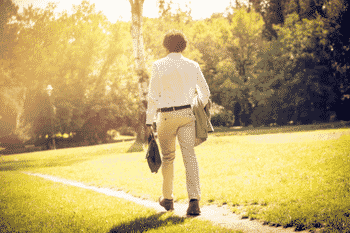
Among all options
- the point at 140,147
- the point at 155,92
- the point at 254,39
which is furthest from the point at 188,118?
the point at 254,39


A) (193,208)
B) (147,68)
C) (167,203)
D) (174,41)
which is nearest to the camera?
(193,208)

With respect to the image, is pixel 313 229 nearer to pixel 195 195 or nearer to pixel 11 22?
pixel 195 195

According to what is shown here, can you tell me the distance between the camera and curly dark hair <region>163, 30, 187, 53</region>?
4.89 m

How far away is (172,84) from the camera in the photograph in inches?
185

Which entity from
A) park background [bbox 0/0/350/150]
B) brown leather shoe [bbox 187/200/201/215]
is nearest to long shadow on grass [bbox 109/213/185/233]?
brown leather shoe [bbox 187/200/201/215]

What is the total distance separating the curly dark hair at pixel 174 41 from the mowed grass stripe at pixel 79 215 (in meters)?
2.40

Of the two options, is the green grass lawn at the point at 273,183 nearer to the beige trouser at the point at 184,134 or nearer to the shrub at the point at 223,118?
the beige trouser at the point at 184,134

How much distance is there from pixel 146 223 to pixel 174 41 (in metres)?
2.56

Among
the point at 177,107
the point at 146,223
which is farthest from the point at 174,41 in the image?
the point at 146,223

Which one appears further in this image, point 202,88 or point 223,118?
point 223,118

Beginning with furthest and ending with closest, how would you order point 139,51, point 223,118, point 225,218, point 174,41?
point 223,118
point 139,51
point 174,41
point 225,218

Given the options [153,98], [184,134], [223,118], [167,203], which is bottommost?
[223,118]

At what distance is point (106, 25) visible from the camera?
36625 millimetres

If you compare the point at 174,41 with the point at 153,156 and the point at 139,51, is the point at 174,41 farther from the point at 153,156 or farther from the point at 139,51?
the point at 139,51
